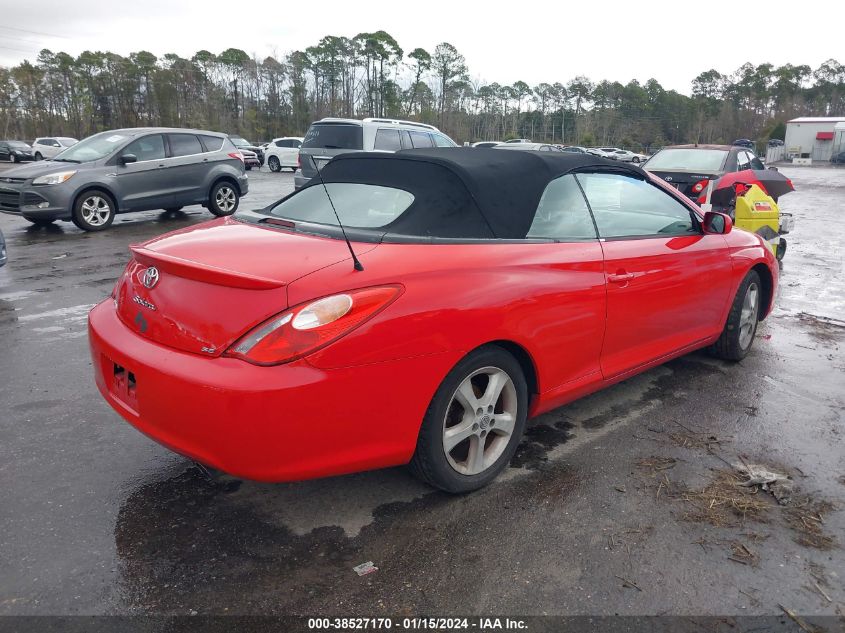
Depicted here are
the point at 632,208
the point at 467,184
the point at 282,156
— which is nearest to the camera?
the point at 467,184

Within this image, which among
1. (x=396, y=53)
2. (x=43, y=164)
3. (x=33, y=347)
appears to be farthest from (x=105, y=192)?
(x=396, y=53)

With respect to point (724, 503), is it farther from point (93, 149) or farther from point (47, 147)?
point (47, 147)

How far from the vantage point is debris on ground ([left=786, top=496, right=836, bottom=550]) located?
2620 millimetres

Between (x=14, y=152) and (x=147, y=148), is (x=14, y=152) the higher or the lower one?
the higher one

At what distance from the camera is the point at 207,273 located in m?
2.47

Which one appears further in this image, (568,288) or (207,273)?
(568,288)

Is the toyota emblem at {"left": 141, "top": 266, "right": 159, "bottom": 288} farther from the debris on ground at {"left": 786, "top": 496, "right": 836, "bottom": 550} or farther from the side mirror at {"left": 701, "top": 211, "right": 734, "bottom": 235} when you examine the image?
the side mirror at {"left": 701, "top": 211, "right": 734, "bottom": 235}

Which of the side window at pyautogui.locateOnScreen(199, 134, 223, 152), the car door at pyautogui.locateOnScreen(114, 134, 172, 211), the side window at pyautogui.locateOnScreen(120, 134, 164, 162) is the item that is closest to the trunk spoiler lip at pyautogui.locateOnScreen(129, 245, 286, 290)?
the car door at pyautogui.locateOnScreen(114, 134, 172, 211)

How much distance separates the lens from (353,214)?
10.7 feet

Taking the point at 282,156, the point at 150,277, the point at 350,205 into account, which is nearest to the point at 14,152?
the point at 282,156

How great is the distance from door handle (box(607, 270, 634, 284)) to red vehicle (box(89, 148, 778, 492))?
24 mm

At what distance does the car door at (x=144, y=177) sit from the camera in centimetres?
1096

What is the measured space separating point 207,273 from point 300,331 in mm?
484

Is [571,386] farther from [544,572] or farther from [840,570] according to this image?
[840,570]
